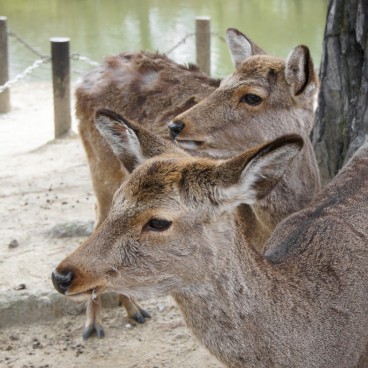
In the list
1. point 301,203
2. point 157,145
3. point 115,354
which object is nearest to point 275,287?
point 157,145

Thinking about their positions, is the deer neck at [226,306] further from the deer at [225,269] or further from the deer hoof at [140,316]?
the deer hoof at [140,316]

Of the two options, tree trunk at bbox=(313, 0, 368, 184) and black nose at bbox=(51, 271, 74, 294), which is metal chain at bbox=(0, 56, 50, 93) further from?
black nose at bbox=(51, 271, 74, 294)

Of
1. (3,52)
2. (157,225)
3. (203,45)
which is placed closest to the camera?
(157,225)

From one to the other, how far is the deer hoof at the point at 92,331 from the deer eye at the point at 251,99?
208 cm

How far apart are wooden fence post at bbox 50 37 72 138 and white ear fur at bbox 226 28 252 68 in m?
5.51

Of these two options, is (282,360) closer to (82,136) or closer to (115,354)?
(115,354)

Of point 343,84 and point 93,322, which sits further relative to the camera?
point 343,84

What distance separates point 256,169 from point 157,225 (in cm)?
56

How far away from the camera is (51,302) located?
21.0ft

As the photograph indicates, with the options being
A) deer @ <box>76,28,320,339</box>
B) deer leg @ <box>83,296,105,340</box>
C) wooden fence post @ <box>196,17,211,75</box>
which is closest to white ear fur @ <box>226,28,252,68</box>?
deer @ <box>76,28,320,339</box>

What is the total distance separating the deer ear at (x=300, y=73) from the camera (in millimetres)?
5496

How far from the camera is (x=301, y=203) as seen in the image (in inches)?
224

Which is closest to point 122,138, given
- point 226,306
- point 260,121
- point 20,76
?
point 226,306

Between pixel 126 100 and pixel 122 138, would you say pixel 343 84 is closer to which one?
pixel 126 100
